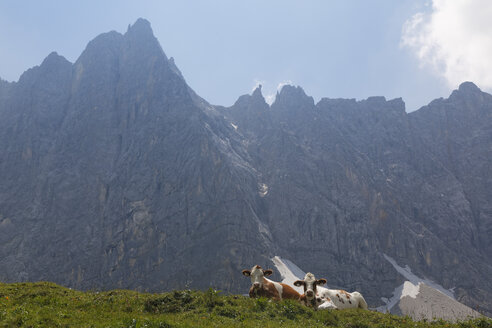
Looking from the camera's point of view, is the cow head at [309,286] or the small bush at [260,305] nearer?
the small bush at [260,305]

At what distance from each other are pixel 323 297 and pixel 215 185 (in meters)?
108

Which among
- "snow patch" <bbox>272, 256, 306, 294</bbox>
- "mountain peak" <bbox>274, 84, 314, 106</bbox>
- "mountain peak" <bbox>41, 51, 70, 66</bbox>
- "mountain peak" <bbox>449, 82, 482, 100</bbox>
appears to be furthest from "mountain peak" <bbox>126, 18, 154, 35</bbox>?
"mountain peak" <bbox>449, 82, 482, 100</bbox>

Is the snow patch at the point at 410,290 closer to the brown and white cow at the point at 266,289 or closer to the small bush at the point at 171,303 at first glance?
the brown and white cow at the point at 266,289

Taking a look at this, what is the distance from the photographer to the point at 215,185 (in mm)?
124812

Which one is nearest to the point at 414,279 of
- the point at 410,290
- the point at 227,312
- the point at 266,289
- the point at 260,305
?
the point at 410,290

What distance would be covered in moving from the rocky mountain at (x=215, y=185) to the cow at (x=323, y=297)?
80398 millimetres

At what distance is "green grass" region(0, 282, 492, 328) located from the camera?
35.4 feet

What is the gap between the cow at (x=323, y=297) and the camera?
16844 mm

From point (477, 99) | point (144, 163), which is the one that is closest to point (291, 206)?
point (144, 163)

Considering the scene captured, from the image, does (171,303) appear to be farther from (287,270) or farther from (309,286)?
(287,270)

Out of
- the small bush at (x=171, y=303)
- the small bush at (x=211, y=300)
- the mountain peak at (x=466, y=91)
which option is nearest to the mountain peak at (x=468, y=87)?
the mountain peak at (x=466, y=91)

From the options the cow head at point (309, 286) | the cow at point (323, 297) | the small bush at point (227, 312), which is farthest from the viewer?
the cow at point (323, 297)

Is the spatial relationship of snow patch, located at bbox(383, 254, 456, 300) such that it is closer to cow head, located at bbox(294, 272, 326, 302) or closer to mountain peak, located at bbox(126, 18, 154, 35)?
cow head, located at bbox(294, 272, 326, 302)

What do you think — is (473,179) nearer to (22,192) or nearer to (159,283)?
(159,283)
